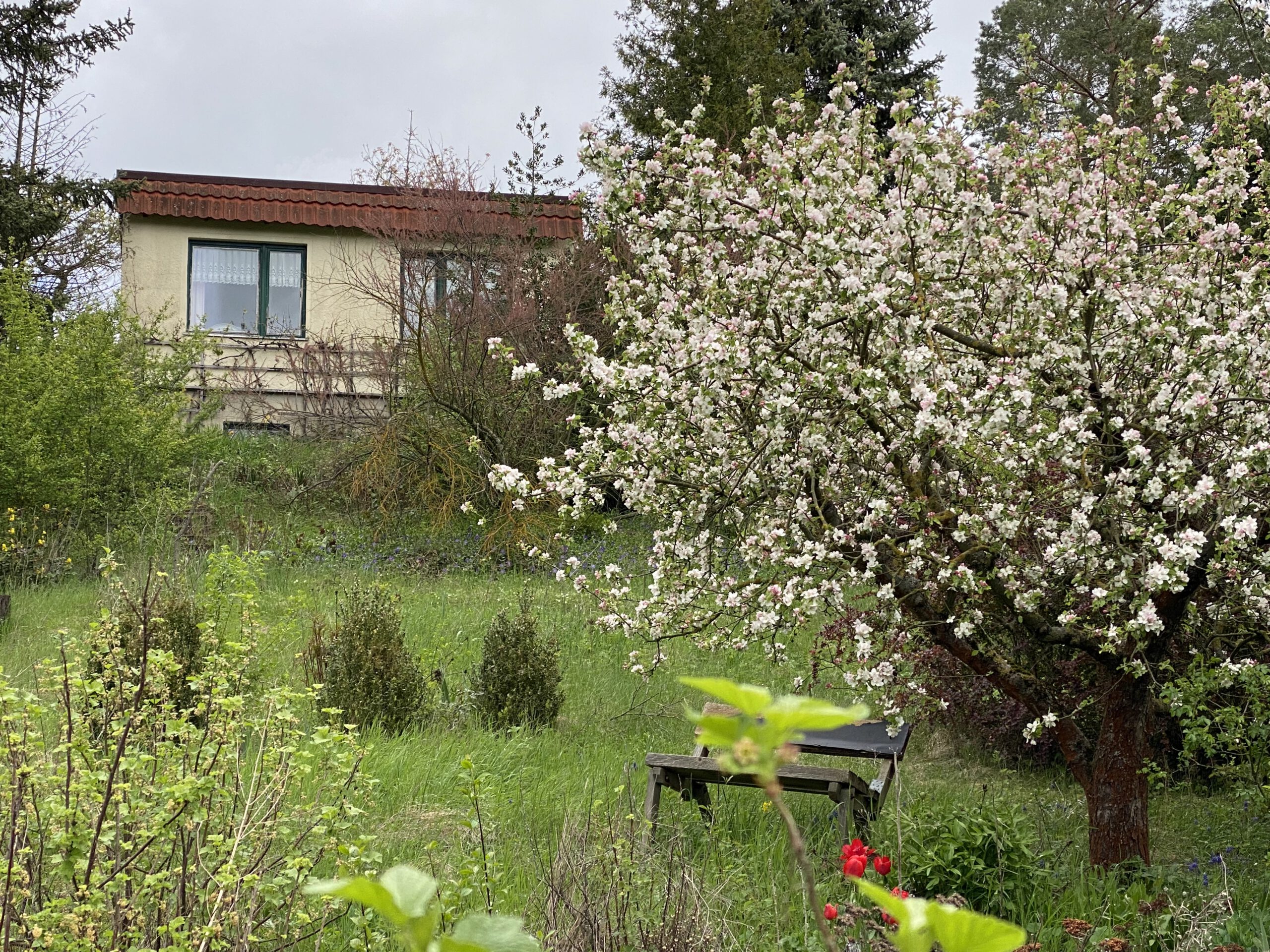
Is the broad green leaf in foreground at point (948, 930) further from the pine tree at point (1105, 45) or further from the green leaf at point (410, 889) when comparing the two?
the pine tree at point (1105, 45)

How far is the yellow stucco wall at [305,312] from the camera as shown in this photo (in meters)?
14.7

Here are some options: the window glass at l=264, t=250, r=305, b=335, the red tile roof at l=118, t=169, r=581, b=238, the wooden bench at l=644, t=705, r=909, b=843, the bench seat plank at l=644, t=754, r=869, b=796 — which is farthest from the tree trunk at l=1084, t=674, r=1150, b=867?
the window glass at l=264, t=250, r=305, b=335

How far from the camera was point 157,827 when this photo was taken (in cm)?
293

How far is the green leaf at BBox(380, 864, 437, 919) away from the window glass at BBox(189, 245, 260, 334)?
695 inches

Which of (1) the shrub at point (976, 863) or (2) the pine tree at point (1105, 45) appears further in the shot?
(2) the pine tree at point (1105, 45)

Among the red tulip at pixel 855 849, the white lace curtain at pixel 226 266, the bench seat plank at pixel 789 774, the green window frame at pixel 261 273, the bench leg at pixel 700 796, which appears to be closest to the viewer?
the red tulip at pixel 855 849

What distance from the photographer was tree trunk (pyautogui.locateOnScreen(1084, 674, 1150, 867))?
4.66 m

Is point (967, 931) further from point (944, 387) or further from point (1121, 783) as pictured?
point (1121, 783)

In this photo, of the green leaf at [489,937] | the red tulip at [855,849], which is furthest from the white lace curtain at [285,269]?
the green leaf at [489,937]

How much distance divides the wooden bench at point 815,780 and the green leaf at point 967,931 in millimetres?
3958

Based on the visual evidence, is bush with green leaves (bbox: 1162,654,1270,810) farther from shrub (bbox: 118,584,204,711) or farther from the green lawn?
shrub (bbox: 118,584,204,711)

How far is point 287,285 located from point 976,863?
15287 millimetres

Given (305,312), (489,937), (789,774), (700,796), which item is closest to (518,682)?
(700,796)

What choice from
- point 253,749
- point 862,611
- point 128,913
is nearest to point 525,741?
point 253,749
